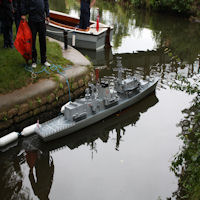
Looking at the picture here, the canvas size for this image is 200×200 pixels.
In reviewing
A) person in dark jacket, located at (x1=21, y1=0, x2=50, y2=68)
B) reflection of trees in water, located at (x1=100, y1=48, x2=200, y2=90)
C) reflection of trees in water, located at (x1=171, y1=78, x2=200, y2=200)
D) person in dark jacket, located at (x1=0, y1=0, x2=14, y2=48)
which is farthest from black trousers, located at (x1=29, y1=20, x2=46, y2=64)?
reflection of trees in water, located at (x1=171, y1=78, x2=200, y2=200)

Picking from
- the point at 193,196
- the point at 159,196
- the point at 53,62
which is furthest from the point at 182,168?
the point at 53,62

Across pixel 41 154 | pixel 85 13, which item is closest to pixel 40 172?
pixel 41 154

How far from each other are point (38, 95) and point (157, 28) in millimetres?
13957

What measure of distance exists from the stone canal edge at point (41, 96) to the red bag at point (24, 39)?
41.2 inches

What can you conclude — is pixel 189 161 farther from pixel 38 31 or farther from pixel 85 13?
pixel 85 13

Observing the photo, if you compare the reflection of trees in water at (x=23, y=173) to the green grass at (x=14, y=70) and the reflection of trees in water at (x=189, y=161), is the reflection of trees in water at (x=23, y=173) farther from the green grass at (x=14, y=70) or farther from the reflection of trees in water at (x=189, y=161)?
the reflection of trees in water at (x=189, y=161)

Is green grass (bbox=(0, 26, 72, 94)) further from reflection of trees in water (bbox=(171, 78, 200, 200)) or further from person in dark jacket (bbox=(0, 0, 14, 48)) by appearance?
reflection of trees in water (bbox=(171, 78, 200, 200))

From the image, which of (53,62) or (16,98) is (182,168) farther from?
(53,62)

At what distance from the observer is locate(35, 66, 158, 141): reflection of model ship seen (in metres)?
7.54

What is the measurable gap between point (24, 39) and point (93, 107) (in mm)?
2977

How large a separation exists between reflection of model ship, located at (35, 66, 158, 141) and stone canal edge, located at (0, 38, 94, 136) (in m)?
0.66

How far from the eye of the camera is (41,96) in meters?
8.23

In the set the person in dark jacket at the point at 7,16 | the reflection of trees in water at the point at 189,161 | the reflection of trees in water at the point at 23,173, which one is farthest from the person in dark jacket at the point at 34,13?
the reflection of trees in water at the point at 189,161

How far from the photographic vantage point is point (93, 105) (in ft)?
26.3
